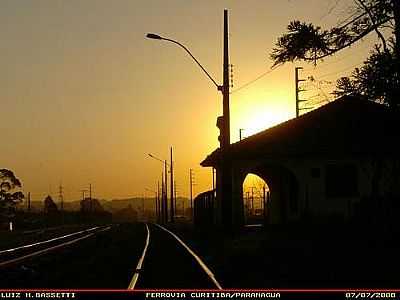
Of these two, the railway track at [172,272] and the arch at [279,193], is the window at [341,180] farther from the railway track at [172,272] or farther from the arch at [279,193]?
the railway track at [172,272]

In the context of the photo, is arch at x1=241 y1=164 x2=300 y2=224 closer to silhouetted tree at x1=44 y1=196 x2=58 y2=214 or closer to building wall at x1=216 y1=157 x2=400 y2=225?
building wall at x1=216 y1=157 x2=400 y2=225

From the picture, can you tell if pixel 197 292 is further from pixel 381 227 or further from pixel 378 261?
pixel 381 227

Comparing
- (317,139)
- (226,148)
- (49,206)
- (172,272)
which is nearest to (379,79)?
(172,272)

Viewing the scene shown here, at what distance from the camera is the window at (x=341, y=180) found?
122 ft

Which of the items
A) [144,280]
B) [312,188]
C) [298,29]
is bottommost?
[144,280]

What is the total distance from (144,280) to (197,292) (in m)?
3.05

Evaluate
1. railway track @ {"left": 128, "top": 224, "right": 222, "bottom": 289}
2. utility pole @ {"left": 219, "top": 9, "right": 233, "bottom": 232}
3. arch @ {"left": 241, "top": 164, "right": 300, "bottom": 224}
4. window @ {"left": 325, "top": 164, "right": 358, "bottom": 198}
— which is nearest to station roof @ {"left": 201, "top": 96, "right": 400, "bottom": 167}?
window @ {"left": 325, "top": 164, "right": 358, "bottom": 198}

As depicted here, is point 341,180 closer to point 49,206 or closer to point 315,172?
point 315,172

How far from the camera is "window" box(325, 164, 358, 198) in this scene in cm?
3722

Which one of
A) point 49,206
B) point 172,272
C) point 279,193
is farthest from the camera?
point 49,206

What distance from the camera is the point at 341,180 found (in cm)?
3759

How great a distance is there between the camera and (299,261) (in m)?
19.7

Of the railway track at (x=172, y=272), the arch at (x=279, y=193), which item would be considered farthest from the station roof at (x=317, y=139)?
the railway track at (x=172, y=272)

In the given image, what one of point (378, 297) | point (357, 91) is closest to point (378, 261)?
point (357, 91)
